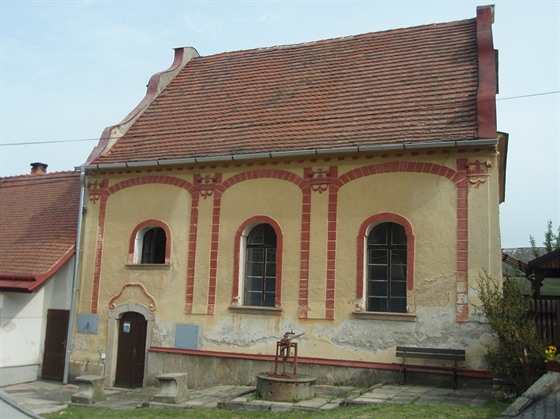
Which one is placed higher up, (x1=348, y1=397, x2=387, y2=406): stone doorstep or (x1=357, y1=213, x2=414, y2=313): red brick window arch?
(x1=357, y1=213, x2=414, y2=313): red brick window arch

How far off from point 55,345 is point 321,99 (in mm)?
9787

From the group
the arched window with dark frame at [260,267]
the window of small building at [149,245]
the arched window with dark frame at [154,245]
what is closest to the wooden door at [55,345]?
the window of small building at [149,245]

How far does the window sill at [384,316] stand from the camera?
44.3 feet

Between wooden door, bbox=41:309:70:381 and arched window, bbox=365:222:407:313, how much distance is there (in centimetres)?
843

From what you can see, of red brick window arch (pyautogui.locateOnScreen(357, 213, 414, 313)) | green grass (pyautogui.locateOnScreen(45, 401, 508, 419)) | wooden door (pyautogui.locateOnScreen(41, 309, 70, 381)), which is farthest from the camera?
wooden door (pyautogui.locateOnScreen(41, 309, 70, 381))

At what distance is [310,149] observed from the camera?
14.8 m

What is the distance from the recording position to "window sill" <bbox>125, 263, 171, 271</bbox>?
16234 millimetres

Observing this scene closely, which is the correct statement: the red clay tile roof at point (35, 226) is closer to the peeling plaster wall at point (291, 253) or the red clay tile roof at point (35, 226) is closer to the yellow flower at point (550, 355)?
the peeling plaster wall at point (291, 253)

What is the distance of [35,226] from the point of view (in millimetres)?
19219

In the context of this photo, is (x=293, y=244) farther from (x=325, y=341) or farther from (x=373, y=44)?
(x=373, y=44)

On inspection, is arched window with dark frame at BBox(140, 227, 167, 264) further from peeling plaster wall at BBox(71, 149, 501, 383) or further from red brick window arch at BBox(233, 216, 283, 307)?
red brick window arch at BBox(233, 216, 283, 307)

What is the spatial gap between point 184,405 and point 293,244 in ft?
14.6

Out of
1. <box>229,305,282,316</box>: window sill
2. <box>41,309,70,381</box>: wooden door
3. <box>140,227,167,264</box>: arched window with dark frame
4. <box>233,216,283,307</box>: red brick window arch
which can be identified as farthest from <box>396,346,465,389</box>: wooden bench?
<box>41,309,70,381</box>: wooden door

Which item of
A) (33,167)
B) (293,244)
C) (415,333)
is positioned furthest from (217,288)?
(33,167)
